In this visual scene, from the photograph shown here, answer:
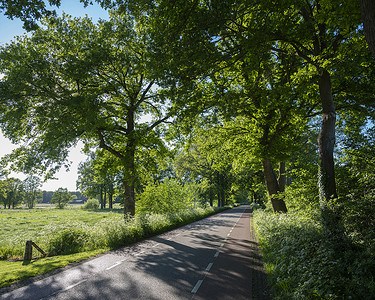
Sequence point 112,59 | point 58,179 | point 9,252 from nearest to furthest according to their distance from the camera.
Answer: point 9,252
point 112,59
point 58,179

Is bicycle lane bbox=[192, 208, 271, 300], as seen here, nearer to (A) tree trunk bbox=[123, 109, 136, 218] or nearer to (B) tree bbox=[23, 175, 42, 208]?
(A) tree trunk bbox=[123, 109, 136, 218]

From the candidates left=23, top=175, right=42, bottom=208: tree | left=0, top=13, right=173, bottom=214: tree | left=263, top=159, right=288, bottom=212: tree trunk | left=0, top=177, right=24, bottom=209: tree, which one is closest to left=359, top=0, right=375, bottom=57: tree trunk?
left=0, top=13, right=173, bottom=214: tree

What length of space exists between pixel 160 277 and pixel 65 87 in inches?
488

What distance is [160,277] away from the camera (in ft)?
21.0

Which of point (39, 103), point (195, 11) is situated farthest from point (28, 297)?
point (39, 103)

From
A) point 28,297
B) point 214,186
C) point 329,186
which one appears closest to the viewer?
point 28,297

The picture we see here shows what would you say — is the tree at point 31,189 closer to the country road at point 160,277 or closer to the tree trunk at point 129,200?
the tree trunk at point 129,200

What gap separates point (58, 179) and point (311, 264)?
1582cm

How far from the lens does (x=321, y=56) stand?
7.76 m

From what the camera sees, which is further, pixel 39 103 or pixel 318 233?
pixel 39 103

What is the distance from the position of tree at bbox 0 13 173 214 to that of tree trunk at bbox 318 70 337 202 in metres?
6.26

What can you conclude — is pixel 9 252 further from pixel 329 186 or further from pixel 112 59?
pixel 329 186

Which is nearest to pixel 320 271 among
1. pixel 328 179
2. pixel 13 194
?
pixel 328 179

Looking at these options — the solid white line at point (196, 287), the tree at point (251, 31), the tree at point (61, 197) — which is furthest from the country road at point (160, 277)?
the tree at point (61, 197)
